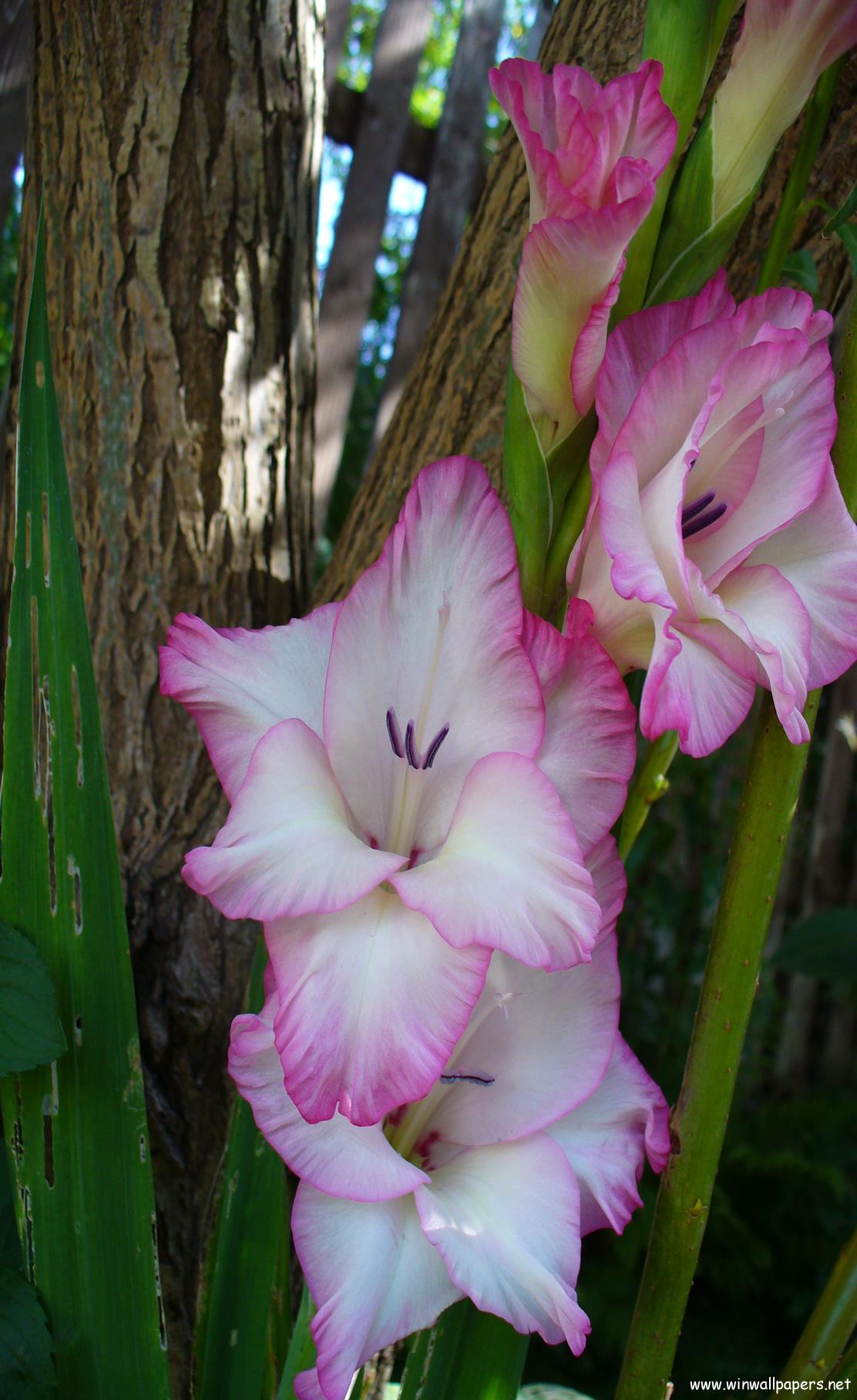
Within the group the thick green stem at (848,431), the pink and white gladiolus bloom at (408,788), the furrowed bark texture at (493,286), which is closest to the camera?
the pink and white gladiolus bloom at (408,788)

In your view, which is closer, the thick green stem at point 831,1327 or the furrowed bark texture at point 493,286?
the thick green stem at point 831,1327

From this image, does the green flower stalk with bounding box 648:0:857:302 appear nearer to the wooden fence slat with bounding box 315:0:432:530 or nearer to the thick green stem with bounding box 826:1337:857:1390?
the thick green stem with bounding box 826:1337:857:1390

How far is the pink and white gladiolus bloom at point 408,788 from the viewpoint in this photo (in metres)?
0.32

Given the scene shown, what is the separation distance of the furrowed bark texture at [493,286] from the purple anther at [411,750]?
1.21 ft

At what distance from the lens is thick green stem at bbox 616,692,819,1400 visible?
0.42m

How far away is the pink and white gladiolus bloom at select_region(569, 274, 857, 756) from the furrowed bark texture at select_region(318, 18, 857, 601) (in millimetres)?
314

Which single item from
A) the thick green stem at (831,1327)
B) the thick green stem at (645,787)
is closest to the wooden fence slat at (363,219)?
the thick green stem at (645,787)

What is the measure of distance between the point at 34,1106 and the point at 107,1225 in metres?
0.07

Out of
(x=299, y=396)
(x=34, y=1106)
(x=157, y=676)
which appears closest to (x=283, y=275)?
(x=299, y=396)

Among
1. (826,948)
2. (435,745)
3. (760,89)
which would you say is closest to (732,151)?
(760,89)

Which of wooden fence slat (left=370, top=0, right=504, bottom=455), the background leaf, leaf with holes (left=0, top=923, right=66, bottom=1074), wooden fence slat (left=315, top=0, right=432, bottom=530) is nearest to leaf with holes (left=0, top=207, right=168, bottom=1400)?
leaf with holes (left=0, top=923, right=66, bottom=1074)

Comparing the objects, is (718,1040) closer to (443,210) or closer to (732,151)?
(732,151)

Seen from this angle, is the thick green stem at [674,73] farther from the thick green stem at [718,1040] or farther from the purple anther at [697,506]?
the thick green stem at [718,1040]

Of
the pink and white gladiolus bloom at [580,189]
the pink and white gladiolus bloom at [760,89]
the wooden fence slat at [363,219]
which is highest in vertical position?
the wooden fence slat at [363,219]
